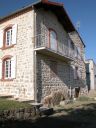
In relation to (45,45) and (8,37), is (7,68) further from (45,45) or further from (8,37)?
(45,45)

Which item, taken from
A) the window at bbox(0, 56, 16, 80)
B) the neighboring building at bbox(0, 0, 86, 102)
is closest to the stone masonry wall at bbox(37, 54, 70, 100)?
the neighboring building at bbox(0, 0, 86, 102)

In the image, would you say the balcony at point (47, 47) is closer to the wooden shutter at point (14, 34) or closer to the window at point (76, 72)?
the wooden shutter at point (14, 34)

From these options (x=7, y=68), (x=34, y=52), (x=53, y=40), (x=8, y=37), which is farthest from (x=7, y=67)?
(x=53, y=40)

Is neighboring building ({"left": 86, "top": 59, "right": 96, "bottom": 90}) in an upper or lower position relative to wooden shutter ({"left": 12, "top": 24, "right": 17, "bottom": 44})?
lower

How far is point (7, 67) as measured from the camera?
1692cm

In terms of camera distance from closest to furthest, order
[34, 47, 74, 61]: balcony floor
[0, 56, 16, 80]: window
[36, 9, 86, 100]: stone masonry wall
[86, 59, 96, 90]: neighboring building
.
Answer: [34, 47, 74, 61]: balcony floor, [36, 9, 86, 100]: stone masonry wall, [0, 56, 16, 80]: window, [86, 59, 96, 90]: neighboring building

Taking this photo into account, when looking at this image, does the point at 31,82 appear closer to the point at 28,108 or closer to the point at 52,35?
the point at 28,108

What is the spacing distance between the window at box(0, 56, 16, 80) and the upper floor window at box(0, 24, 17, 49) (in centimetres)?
112

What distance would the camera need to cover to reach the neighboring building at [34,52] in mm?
15250

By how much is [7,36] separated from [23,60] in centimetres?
327

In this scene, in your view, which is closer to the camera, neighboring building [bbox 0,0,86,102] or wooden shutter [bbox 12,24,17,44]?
neighboring building [bbox 0,0,86,102]

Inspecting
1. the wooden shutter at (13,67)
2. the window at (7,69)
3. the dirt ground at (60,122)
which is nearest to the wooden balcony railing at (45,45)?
the wooden shutter at (13,67)

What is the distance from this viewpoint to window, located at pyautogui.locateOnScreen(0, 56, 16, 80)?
16297 mm

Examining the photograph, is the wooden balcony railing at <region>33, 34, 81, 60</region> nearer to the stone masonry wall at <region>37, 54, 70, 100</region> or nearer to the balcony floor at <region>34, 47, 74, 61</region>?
the balcony floor at <region>34, 47, 74, 61</region>
